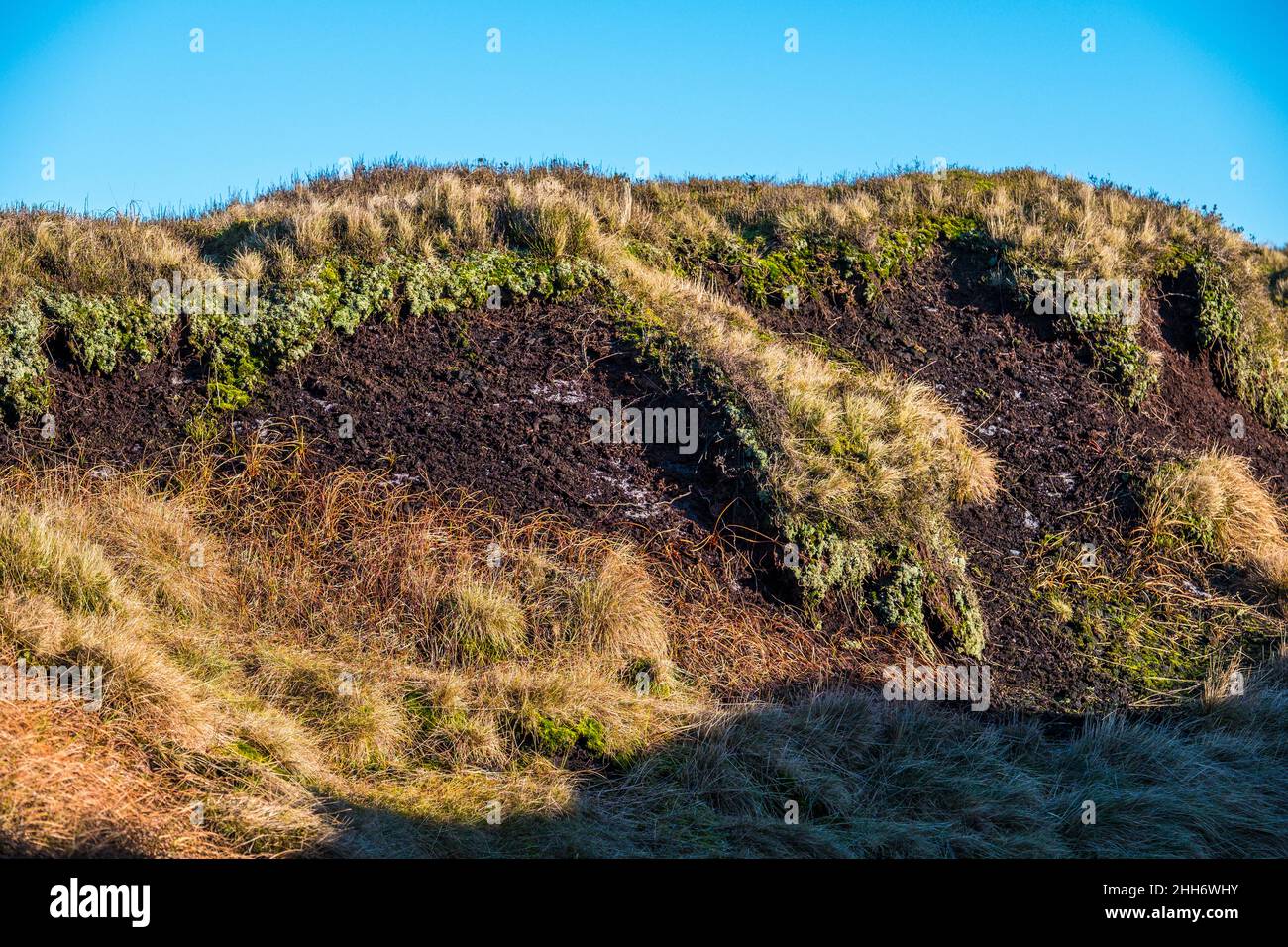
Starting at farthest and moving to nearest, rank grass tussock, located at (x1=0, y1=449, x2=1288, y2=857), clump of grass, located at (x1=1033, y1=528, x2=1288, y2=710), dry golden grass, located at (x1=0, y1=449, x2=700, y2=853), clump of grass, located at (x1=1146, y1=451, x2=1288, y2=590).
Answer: clump of grass, located at (x1=1146, y1=451, x2=1288, y2=590) → clump of grass, located at (x1=1033, y1=528, x2=1288, y2=710) → dry golden grass, located at (x1=0, y1=449, x2=700, y2=853) → grass tussock, located at (x1=0, y1=449, x2=1288, y2=857)

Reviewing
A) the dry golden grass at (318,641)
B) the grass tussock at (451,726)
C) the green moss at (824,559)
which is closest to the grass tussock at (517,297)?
the green moss at (824,559)

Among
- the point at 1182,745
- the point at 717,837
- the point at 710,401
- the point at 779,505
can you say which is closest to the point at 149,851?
the point at 717,837

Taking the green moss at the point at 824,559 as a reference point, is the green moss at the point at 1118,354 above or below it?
above

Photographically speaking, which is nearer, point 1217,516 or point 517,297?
point 1217,516

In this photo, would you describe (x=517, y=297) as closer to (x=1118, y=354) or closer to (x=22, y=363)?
(x=22, y=363)

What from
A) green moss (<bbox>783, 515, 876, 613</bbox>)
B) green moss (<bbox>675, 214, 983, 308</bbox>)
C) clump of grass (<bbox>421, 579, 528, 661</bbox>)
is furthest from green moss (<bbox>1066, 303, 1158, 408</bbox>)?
clump of grass (<bbox>421, 579, 528, 661</bbox>)

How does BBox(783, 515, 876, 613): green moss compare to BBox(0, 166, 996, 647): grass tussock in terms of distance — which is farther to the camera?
BBox(0, 166, 996, 647): grass tussock

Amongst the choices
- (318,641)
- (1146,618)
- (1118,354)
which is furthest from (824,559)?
(1118,354)

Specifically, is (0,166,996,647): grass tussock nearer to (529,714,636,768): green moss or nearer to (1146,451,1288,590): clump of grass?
(529,714,636,768): green moss

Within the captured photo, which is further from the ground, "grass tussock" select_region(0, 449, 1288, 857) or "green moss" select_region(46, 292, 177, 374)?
"green moss" select_region(46, 292, 177, 374)

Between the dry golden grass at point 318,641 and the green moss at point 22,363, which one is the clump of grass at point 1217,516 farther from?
the green moss at point 22,363

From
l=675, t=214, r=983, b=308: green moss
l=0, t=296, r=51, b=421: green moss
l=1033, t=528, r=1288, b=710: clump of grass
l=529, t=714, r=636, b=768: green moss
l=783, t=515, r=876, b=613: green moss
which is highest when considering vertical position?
l=675, t=214, r=983, b=308: green moss

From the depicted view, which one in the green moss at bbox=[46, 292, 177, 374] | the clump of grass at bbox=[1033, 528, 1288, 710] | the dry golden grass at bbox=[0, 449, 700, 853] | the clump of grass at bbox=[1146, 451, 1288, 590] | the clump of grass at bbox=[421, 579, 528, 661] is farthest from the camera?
the clump of grass at bbox=[1146, 451, 1288, 590]
